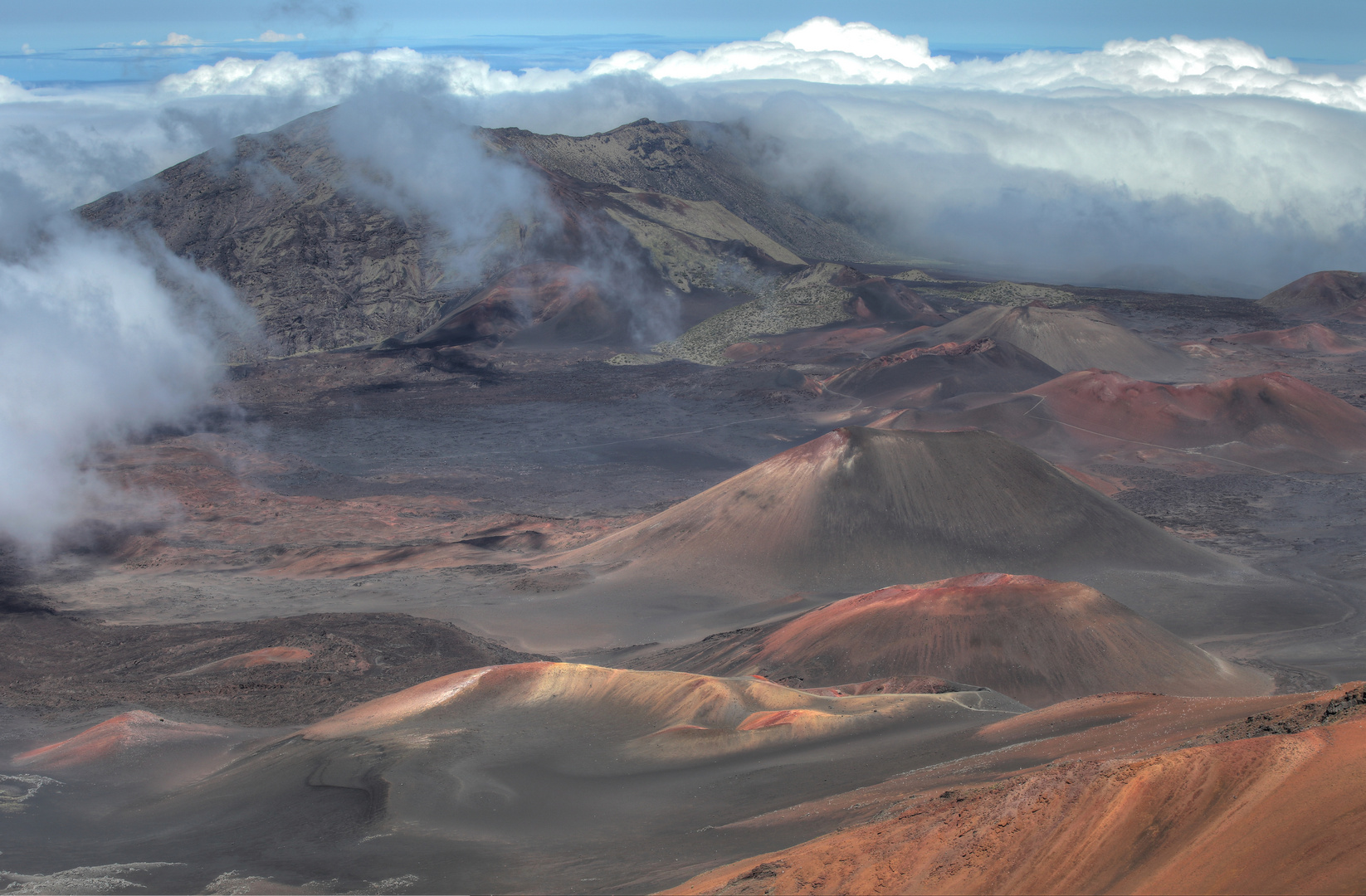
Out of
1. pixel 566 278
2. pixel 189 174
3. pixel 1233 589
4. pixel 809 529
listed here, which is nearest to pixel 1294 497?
pixel 1233 589

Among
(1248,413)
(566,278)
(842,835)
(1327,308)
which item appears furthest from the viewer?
(1327,308)

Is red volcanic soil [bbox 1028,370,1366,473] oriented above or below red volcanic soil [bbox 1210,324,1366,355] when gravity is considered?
below

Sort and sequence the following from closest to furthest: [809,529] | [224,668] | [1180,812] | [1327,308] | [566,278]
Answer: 1. [1180,812]
2. [224,668]
3. [809,529]
4. [566,278]
5. [1327,308]

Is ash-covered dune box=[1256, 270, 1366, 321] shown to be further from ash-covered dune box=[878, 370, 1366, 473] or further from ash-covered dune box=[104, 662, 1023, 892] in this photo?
Answer: ash-covered dune box=[104, 662, 1023, 892]

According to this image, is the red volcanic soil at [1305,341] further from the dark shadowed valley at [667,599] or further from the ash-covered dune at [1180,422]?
the ash-covered dune at [1180,422]

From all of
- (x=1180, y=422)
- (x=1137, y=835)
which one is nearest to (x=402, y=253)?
(x=1180, y=422)

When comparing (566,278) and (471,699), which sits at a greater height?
(566,278)

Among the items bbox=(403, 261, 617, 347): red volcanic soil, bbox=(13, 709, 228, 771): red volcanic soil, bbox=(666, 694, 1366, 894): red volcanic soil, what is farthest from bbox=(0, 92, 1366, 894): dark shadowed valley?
bbox=(403, 261, 617, 347): red volcanic soil

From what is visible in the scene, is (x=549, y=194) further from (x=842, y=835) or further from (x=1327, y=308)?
(x=842, y=835)
